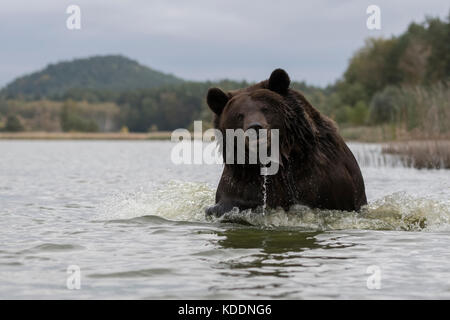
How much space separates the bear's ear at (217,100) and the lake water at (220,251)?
131cm

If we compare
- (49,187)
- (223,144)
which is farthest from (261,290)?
(49,187)

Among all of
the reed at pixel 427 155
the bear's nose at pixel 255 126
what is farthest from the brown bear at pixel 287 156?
the reed at pixel 427 155

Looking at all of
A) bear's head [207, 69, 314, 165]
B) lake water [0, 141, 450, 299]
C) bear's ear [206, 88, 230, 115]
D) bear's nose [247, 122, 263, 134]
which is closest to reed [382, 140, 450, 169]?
lake water [0, 141, 450, 299]

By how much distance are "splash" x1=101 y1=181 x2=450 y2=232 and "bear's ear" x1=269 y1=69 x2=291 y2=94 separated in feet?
4.67

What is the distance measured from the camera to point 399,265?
6062 mm

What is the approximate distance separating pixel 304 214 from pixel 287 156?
2.73ft

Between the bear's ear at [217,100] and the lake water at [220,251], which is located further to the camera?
the bear's ear at [217,100]

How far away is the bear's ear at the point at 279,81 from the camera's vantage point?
25.1 feet

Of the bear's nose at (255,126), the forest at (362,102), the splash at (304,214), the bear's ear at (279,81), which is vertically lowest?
the splash at (304,214)

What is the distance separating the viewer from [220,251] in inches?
264

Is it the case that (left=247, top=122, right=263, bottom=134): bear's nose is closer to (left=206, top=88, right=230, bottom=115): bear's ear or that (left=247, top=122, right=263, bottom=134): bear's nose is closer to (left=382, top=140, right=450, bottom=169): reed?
(left=206, top=88, right=230, bottom=115): bear's ear

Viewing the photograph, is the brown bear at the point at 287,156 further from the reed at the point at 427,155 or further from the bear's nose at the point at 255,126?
the reed at the point at 427,155

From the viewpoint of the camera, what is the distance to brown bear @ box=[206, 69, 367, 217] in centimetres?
757

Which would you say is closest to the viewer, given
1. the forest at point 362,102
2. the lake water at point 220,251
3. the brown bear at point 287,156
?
the lake water at point 220,251
